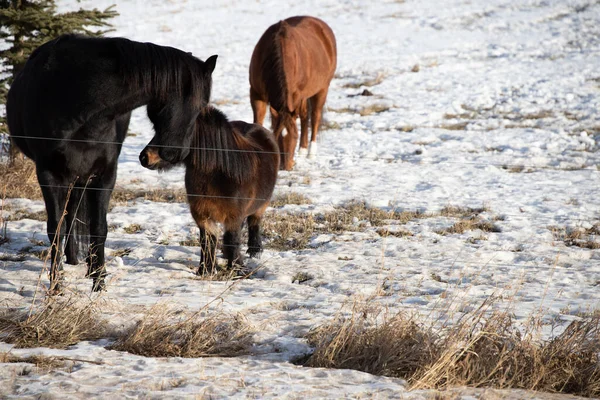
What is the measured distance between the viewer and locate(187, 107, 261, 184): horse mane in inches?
190

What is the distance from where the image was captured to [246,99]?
14047 mm

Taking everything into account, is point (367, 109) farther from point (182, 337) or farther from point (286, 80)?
point (182, 337)

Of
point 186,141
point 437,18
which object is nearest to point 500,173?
point 186,141

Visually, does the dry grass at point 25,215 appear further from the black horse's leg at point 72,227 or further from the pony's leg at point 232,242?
the pony's leg at point 232,242

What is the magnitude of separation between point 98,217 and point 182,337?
1.46m

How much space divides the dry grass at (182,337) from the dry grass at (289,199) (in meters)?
3.76

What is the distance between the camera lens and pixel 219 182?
4.98 meters

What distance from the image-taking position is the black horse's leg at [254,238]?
578 cm

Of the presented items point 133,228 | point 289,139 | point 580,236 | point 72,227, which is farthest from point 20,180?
point 580,236

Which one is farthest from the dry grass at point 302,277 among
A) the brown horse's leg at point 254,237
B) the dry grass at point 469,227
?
the dry grass at point 469,227

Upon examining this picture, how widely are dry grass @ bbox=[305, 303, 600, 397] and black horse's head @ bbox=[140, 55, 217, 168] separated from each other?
1.59 meters

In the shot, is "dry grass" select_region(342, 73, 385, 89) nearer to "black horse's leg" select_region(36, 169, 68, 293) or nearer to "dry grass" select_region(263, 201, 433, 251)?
"dry grass" select_region(263, 201, 433, 251)

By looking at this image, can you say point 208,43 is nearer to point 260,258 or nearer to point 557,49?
point 557,49

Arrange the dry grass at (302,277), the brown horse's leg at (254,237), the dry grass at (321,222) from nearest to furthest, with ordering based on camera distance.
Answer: the dry grass at (302,277) → the brown horse's leg at (254,237) → the dry grass at (321,222)
